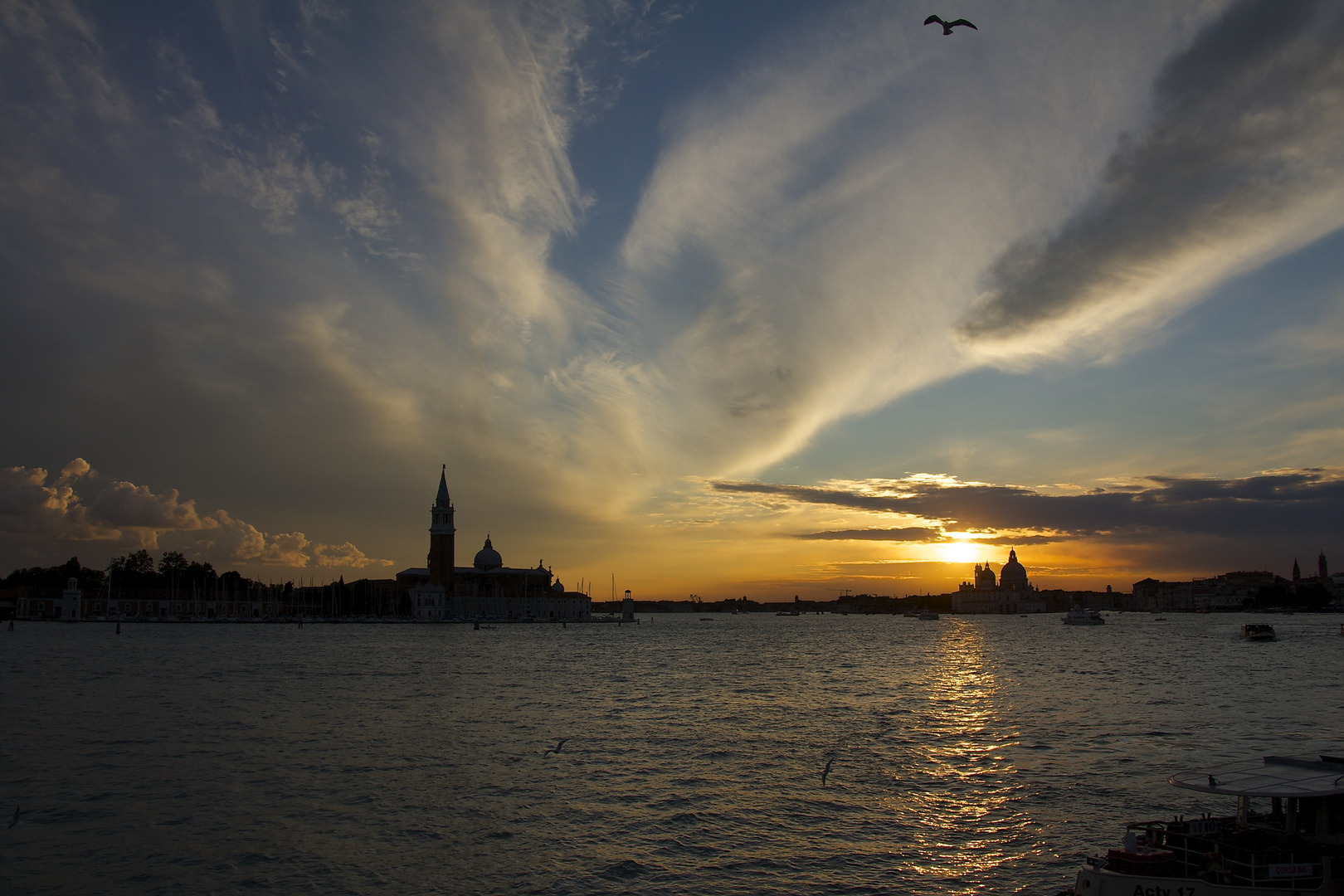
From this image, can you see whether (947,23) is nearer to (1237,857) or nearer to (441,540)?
(1237,857)

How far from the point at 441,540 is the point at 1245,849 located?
187 m

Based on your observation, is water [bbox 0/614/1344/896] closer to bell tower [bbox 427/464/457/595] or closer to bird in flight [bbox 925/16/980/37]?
bird in flight [bbox 925/16/980/37]

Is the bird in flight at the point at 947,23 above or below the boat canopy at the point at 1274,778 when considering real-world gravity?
above

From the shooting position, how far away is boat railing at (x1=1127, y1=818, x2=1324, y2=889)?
47.2 ft

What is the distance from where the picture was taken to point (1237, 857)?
49.5 ft

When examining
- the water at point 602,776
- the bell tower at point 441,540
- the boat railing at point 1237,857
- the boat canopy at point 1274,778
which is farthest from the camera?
the bell tower at point 441,540

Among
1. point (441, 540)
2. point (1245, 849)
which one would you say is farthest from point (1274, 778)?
point (441, 540)

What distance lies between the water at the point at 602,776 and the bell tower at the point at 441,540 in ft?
423

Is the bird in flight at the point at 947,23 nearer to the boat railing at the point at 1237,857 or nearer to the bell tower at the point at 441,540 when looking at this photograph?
the boat railing at the point at 1237,857

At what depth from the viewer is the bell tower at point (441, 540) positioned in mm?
191500

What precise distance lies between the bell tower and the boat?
185313mm

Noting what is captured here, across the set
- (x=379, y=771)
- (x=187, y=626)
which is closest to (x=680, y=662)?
(x=379, y=771)

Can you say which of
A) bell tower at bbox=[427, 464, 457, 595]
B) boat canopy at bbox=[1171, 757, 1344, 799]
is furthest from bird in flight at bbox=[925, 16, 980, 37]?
bell tower at bbox=[427, 464, 457, 595]

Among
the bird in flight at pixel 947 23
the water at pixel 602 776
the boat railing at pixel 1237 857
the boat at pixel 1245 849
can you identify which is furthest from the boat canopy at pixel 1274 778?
the bird in flight at pixel 947 23
